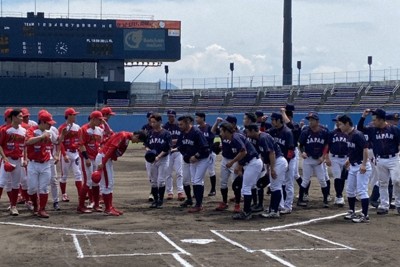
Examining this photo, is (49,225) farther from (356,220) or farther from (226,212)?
(356,220)

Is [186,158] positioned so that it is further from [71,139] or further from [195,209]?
[71,139]

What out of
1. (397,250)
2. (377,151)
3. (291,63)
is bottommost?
(397,250)

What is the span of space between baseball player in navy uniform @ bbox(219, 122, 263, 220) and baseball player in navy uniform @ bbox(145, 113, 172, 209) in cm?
199

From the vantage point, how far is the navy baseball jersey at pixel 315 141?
15391 millimetres

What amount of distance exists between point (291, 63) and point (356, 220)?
50.6 m

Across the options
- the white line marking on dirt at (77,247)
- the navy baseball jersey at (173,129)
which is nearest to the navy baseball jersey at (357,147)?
the navy baseball jersey at (173,129)

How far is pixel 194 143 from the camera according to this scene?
49.4 feet

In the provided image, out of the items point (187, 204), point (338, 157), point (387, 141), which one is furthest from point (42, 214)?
point (387, 141)

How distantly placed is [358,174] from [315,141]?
2.22 metres

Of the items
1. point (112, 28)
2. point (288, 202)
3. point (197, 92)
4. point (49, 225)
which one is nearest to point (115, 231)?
point (49, 225)

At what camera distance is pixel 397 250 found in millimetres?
10367

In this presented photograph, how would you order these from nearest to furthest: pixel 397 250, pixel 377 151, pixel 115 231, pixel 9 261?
pixel 9 261, pixel 397 250, pixel 115 231, pixel 377 151

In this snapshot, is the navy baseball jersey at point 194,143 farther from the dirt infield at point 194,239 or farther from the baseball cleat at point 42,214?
the baseball cleat at point 42,214

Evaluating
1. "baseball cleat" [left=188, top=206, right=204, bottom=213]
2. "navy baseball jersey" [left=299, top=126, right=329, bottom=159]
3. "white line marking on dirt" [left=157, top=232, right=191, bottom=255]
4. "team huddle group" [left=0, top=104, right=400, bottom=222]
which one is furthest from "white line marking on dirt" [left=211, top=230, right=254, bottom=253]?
"navy baseball jersey" [left=299, top=126, right=329, bottom=159]
